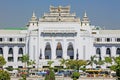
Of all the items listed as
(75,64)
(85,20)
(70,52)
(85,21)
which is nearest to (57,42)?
(70,52)

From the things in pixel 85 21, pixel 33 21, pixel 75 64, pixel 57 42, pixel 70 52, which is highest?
pixel 33 21

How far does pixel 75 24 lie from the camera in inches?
3964

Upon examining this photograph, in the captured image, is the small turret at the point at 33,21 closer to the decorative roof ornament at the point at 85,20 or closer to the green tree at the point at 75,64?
the decorative roof ornament at the point at 85,20

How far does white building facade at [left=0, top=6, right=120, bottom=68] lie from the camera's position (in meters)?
101

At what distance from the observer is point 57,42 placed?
100938 millimetres

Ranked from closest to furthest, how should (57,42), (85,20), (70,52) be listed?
(57,42)
(70,52)
(85,20)

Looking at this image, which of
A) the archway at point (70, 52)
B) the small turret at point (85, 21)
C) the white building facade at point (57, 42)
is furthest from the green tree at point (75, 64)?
the small turret at point (85, 21)

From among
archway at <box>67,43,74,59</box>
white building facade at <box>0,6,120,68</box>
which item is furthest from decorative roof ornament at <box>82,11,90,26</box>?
archway at <box>67,43,74,59</box>

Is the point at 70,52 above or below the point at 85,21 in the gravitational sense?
below

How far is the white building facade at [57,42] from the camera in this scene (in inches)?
A: 3959

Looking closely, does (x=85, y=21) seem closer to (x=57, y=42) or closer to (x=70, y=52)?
(x=70, y=52)

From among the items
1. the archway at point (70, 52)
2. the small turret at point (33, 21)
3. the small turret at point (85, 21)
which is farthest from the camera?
the small turret at point (33, 21)

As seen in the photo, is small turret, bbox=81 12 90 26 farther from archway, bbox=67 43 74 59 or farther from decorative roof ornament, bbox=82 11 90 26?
archway, bbox=67 43 74 59

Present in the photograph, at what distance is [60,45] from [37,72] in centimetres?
1441
